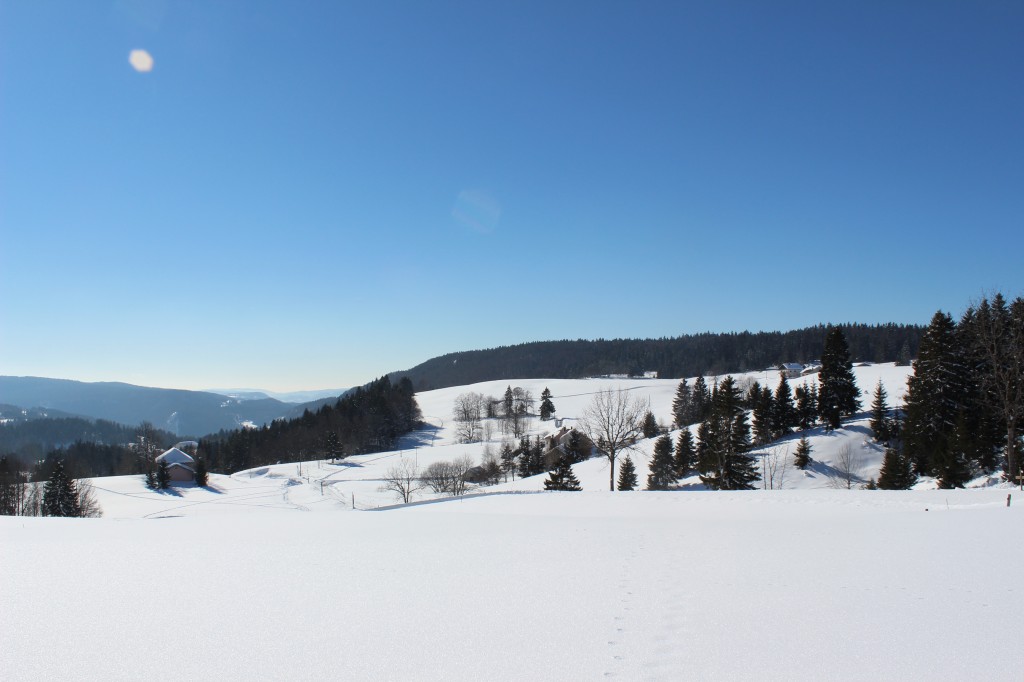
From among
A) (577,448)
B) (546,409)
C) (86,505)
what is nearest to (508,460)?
(577,448)

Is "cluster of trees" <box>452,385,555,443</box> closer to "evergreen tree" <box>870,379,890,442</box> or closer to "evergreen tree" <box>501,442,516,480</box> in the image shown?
"evergreen tree" <box>501,442,516,480</box>

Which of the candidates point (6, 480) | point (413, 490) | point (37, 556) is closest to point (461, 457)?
point (413, 490)

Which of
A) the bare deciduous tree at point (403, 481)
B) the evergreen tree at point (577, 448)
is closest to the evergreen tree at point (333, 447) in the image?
the bare deciduous tree at point (403, 481)

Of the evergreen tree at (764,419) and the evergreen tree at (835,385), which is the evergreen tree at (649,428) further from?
the evergreen tree at (835,385)

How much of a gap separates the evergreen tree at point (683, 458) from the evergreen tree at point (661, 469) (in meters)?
0.57

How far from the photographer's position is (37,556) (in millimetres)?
8516

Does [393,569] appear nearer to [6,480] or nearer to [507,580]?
[507,580]

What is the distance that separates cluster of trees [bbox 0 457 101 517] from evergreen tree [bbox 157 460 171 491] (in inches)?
443

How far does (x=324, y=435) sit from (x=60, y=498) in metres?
52.1

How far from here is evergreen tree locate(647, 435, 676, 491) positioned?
4656 centimetres

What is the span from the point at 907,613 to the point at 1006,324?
38.0m

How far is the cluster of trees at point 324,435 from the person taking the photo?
3703 inches

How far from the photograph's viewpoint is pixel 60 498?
42562mm

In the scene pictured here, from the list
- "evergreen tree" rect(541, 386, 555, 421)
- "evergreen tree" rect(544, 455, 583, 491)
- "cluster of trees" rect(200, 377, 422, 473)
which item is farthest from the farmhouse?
"evergreen tree" rect(541, 386, 555, 421)
